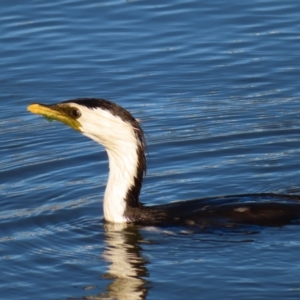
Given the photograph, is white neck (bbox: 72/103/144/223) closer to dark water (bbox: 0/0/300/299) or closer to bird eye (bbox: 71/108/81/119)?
bird eye (bbox: 71/108/81/119)

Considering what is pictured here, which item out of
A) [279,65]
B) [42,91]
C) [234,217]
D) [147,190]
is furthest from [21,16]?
[234,217]

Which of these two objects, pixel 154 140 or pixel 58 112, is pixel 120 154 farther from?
pixel 154 140

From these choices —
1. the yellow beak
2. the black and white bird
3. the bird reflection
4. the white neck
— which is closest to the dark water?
the bird reflection

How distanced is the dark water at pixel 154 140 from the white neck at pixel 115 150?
324 millimetres

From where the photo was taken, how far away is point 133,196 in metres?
13.5

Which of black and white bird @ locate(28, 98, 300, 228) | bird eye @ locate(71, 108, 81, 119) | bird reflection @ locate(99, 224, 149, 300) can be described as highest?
bird eye @ locate(71, 108, 81, 119)

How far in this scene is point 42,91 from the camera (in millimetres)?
17766

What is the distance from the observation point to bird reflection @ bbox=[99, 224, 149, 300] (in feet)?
38.7

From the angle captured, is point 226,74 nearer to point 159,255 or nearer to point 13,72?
point 13,72

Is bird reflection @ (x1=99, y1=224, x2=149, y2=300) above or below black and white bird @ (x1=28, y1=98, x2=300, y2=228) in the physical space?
below

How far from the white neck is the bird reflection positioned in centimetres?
23

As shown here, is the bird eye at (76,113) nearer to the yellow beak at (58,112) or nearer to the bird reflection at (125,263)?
the yellow beak at (58,112)

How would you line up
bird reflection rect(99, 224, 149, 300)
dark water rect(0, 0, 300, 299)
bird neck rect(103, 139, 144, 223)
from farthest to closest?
bird neck rect(103, 139, 144, 223)
dark water rect(0, 0, 300, 299)
bird reflection rect(99, 224, 149, 300)

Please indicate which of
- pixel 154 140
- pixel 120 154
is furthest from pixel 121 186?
pixel 154 140
